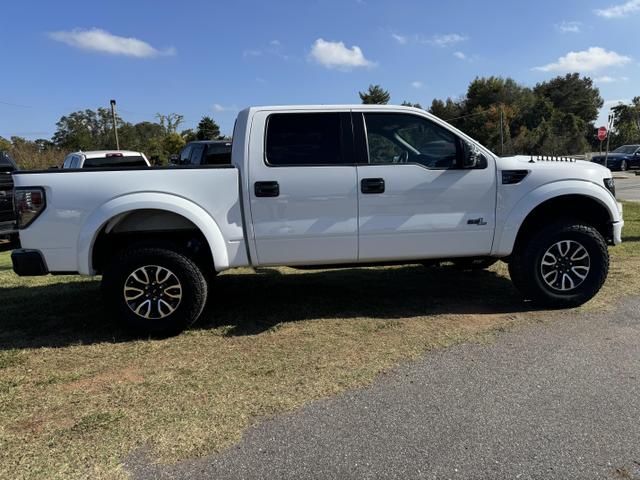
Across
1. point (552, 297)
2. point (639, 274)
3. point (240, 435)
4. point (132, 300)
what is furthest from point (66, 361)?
point (639, 274)

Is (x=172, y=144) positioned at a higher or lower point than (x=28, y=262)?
higher

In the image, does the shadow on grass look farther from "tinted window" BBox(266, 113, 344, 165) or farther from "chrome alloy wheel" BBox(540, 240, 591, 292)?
"tinted window" BBox(266, 113, 344, 165)

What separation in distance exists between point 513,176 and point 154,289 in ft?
11.4

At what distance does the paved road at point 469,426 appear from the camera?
103 inches

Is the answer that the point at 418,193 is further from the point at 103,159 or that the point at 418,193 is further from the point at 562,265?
the point at 103,159

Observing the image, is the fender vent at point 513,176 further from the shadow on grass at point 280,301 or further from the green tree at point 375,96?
the green tree at point 375,96

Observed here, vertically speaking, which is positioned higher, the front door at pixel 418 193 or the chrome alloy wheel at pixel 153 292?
the front door at pixel 418 193

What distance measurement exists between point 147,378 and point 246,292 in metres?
2.37

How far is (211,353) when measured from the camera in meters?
4.18

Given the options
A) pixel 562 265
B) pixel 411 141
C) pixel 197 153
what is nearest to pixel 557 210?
pixel 562 265

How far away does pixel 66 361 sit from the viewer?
4.10 metres

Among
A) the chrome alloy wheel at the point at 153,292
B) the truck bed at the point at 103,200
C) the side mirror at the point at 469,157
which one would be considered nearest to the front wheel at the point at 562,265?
the side mirror at the point at 469,157

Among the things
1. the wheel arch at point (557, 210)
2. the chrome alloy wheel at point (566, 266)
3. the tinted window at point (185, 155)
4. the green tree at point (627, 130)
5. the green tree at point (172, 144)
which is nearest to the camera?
the wheel arch at point (557, 210)

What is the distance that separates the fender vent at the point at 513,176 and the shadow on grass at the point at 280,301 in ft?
4.19
